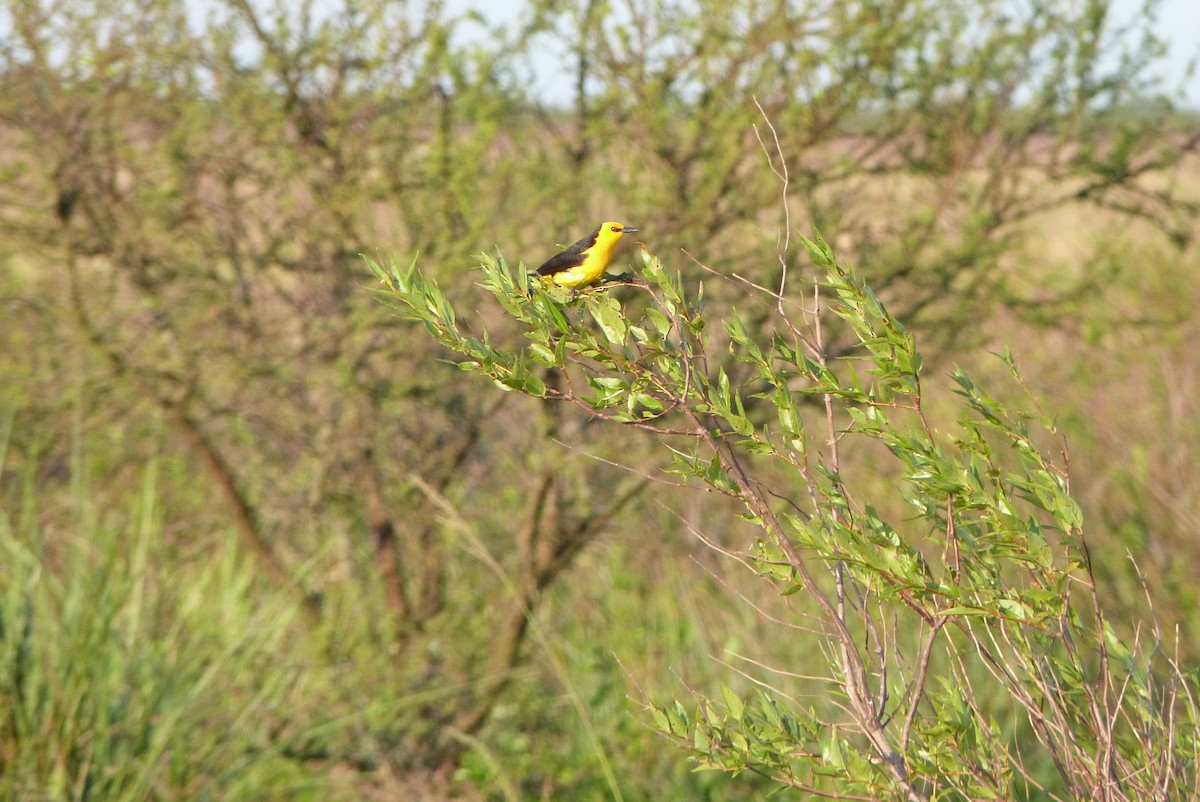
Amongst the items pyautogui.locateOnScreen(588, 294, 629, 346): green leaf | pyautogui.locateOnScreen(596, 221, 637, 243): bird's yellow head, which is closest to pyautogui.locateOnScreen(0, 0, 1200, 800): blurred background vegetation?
pyautogui.locateOnScreen(596, 221, 637, 243): bird's yellow head

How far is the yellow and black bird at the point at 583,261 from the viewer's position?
10.0 ft

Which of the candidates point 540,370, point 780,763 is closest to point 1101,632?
point 780,763

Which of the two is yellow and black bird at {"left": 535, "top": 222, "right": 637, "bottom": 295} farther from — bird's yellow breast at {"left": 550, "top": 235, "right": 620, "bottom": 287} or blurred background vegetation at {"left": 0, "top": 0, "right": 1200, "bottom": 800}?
blurred background vegetation at {"left": 0, "top": 0, "right": 1200, "bottom": 800}

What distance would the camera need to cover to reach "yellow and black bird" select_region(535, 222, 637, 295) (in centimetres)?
306

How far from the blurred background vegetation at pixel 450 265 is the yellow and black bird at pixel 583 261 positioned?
230 cm

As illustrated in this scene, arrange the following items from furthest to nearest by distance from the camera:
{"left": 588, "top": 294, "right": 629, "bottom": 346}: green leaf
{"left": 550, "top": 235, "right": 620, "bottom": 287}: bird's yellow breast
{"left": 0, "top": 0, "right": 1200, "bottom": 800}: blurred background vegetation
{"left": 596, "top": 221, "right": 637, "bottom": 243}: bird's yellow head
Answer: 1. {"left": 0, "top": 0, "right": 1200, "bottom": 800}: blurred background vegetation
2. {"left": 596, "top": 221, "right": 637, "bottom": 243}: bird's yellow head
3. {"left": 550, "top": 235, "right": 620, "bottom": 287}: bird's yellow breast
4. {"left": 588, "top": 294, "right": 629, "bottom": 346}: green leaf

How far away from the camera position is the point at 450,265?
5.43 meters

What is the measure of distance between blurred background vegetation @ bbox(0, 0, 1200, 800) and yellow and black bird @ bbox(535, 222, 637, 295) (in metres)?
2.30

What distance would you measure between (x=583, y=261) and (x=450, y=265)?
7.61 ft

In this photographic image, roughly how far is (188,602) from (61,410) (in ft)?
5.77

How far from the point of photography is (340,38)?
5867mm

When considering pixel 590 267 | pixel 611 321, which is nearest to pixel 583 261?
pixel 590 267

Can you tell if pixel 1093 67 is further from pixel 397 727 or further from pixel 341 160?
pixel 397 727

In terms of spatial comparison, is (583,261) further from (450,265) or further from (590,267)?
(450,265)
